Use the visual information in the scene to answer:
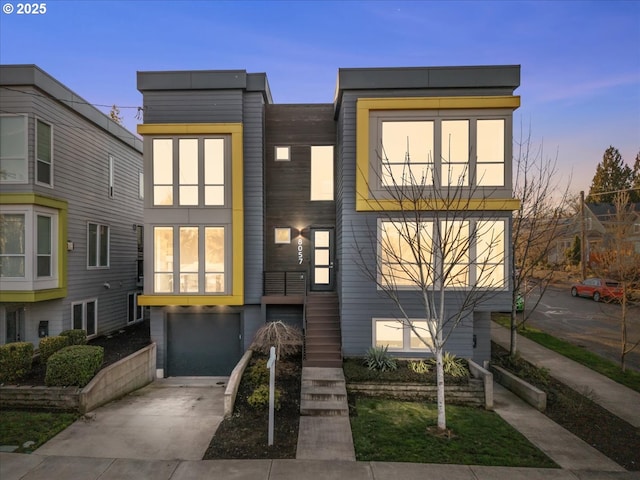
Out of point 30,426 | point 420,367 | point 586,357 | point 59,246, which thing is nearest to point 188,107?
point 59,246

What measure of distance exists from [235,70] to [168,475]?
10521mm

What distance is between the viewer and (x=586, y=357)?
1166 centimetres

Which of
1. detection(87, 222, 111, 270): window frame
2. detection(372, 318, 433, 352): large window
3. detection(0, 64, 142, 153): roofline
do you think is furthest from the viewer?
detection(87, 222, 111, 270): window frame

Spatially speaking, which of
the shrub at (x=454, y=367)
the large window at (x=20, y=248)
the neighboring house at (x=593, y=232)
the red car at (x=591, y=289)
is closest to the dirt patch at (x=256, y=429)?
the shrub at (x=454, y=367)

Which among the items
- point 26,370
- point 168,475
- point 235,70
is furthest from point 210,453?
point 235,70

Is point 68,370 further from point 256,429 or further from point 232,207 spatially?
point 232,207

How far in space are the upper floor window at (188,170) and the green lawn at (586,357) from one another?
12639 mm

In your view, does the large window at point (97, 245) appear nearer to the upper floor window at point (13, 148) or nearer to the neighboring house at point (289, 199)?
the upper floor window at point (13, 148)

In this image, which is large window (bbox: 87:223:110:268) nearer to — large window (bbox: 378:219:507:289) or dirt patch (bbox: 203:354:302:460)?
dirt patch (bbox: 203:354:302:460)

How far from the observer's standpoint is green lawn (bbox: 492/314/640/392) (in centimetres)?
966

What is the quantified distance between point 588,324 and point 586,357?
23.3 feet

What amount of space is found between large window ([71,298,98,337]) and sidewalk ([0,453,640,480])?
700cm

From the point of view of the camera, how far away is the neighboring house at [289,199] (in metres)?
9.49

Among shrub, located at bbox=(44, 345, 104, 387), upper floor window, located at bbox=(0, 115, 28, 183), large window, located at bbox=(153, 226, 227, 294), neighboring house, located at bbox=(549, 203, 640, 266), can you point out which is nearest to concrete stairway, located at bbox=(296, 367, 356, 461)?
large window, located at bbox=(153, 226, 227, 294)
